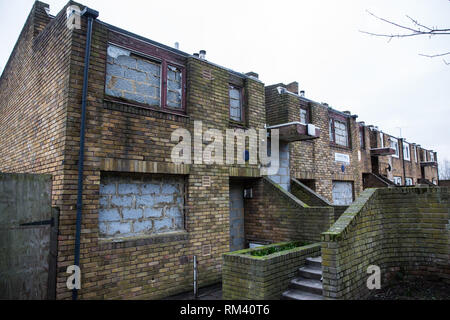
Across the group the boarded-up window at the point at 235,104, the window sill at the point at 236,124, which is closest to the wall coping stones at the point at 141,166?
the window sill at the point at 236,124

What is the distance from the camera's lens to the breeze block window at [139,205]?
5.47 metres

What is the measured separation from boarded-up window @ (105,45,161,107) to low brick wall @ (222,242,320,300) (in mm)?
3599

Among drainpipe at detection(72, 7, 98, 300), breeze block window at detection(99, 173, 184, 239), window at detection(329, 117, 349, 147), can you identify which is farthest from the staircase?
window at detection(329, 117, 349, 147)

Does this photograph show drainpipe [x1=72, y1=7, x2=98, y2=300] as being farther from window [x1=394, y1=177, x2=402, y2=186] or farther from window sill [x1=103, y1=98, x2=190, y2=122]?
window [x1=394, y1=177, x2=402, y2=186]

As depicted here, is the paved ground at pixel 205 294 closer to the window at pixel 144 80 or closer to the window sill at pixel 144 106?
the window sill at pixel 144 106

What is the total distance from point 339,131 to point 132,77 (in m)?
9.51

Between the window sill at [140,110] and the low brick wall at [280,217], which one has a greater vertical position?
the window sill at [140,110]

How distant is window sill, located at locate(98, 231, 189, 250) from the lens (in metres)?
5.21

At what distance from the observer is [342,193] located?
1230 centimetres

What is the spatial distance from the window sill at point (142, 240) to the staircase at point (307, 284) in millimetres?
2361

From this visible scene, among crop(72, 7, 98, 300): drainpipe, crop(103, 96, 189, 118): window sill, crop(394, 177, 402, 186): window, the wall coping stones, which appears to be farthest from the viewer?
crop(394, 177, 402, 186): window

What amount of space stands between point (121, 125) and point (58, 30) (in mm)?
2175

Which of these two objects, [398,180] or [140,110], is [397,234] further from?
[398,180]
